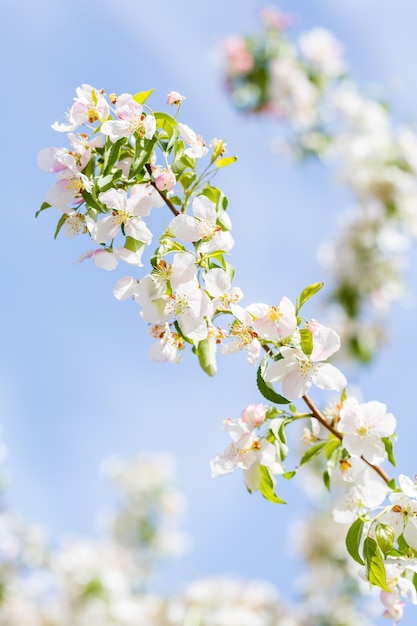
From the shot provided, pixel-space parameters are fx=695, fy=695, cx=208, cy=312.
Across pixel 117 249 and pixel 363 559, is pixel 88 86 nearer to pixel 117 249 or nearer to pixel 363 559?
pixel 117 249

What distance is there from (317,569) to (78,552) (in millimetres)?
1656

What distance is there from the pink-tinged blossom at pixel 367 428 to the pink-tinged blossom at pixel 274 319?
17 cm

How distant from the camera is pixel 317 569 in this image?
15.7 ft

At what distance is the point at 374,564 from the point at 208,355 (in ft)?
1.32

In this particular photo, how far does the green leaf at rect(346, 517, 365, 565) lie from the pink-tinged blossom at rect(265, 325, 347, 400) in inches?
8.4

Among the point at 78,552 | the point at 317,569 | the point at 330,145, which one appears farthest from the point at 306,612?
the point at 330,145

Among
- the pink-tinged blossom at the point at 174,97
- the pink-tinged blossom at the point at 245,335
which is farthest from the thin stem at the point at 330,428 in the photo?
the pink-tinged blossom at the point at 174,97

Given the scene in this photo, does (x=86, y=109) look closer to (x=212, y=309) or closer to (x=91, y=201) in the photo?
(x=91, y=201)

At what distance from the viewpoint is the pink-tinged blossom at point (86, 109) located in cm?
117

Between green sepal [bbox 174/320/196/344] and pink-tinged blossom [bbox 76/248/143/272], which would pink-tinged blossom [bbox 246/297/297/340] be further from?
pink-tinged blossom [bbox 76/248/143/272]

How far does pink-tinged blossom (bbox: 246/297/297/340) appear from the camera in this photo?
1.06 metres

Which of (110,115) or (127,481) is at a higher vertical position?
(127,481)

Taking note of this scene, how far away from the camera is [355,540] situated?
41.5 inches

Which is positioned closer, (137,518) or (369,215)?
(369,215)
